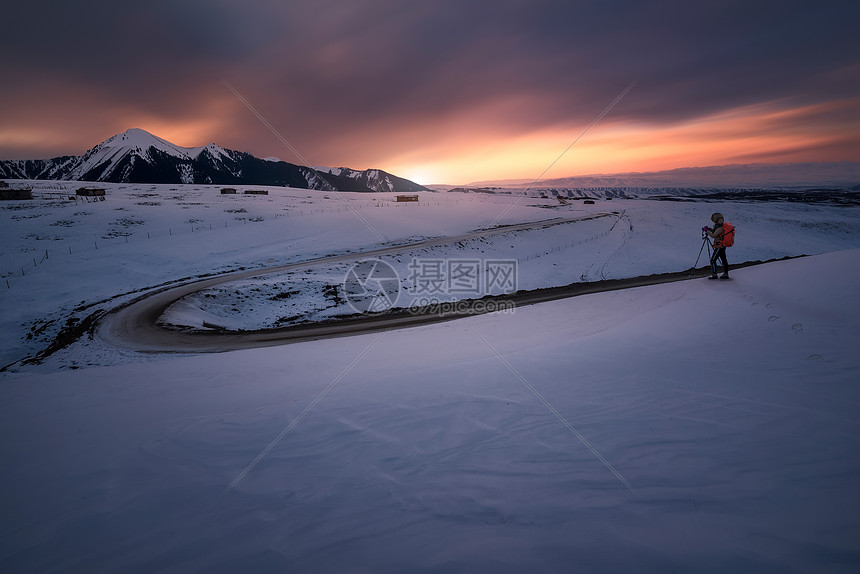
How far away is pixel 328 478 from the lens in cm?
448

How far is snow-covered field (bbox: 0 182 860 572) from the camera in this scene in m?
3.03

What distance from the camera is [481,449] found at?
483 centimetres

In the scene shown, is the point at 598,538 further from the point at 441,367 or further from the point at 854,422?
the point at 441,367

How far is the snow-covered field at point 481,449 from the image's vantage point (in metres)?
3.03

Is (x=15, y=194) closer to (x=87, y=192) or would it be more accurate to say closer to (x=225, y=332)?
(x=87, y=192)

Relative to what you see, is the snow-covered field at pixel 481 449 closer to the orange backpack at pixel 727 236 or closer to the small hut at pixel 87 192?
the orange backpack at pixel 727 236

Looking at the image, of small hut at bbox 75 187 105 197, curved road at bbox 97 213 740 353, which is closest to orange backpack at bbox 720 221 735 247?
curved road at bbox 97 213 740 353

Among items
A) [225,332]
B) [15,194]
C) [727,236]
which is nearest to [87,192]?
[15,194]

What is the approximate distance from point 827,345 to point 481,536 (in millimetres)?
7808

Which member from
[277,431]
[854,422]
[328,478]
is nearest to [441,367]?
[277,431]

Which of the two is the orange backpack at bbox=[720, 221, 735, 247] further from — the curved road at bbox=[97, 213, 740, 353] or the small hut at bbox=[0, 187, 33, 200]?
the small hut at bbox=[0, 187, 33, 200]

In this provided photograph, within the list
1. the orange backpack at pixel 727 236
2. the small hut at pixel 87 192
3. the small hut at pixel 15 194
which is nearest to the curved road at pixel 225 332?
the orange backpack at pixel 727 236

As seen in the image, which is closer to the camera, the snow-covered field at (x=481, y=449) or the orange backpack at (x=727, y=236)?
the snow-covered field at (x=481, y=449)

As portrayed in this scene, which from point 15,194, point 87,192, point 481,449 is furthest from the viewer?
point 87,192
